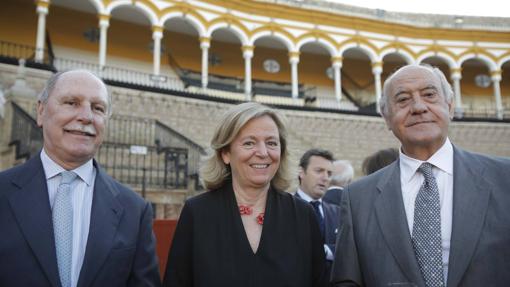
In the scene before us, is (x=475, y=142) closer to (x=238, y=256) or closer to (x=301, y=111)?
(x=301, y=111)

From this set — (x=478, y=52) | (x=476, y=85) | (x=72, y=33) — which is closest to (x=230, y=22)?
(x=72, y=33)

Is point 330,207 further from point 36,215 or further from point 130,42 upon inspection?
point 130,42

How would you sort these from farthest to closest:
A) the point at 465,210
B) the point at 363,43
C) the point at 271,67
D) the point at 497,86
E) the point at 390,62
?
the point at 390,62
the point at 497,86
the point at 271,67
the point at 363,43
the point at 465,210

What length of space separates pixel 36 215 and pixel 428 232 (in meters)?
2.10

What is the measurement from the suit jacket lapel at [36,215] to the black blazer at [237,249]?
669mm

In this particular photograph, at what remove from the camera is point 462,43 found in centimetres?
2536

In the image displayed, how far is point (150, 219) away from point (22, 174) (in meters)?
0.78

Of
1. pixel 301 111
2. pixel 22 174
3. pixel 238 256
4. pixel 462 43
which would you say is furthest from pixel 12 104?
pixel 462 43

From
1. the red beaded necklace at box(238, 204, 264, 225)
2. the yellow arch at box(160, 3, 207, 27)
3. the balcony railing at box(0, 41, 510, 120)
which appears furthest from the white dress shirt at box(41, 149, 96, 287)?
the yellow arch at box(160, 3, 207, 27)

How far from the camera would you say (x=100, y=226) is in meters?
2.34

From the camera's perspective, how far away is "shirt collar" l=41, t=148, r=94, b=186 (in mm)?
2396

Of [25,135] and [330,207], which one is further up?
[25,135]

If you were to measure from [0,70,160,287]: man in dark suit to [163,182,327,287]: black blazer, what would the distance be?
0.71 feet

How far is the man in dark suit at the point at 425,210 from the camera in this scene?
2.09 meters
